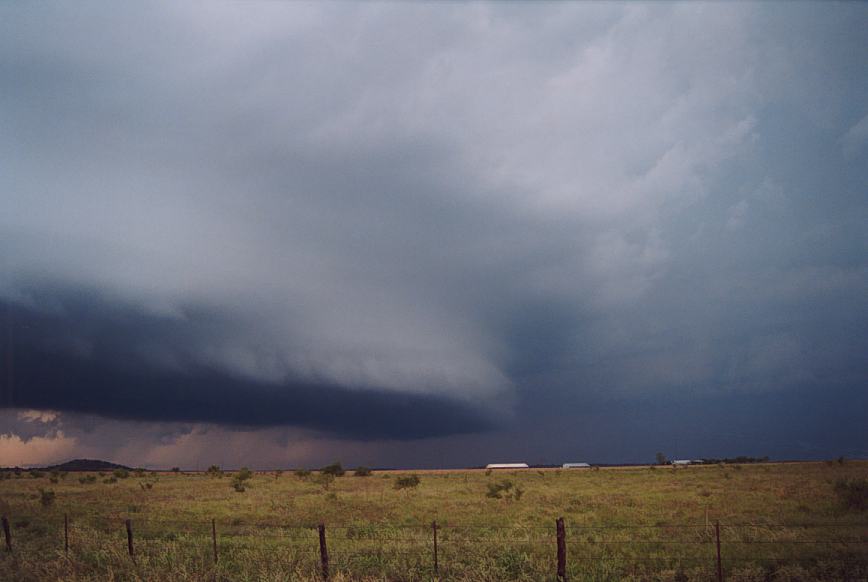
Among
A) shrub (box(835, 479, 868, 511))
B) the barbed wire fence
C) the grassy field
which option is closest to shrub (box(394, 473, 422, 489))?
the grassy field

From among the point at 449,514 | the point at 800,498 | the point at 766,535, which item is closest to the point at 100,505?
the point at 449,514

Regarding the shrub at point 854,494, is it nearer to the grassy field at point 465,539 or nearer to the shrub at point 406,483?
the grassy field at point 465,539

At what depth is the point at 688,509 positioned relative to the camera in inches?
1398

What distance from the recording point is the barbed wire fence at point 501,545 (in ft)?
61.9

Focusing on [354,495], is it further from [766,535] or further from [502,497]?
[766,535]

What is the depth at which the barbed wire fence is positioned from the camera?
1886cm

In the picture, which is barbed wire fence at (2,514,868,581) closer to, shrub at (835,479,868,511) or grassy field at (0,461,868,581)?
grassy field at (0,461,868,581)

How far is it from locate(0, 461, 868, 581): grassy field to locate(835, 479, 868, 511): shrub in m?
0.57

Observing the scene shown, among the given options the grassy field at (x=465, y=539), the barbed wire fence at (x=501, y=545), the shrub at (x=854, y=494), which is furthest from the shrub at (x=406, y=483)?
the shrub at (x=854, y=494)

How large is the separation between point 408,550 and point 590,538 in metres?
7.81

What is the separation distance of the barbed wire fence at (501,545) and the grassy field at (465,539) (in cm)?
8

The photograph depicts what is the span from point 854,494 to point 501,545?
2398 cm

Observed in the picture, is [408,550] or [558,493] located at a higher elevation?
[408,550]

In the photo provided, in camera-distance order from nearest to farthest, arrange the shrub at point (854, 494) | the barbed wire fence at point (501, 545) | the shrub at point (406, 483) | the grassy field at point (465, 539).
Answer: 1. the grassy field at point (465, 539)
2. the barbed wire fence at point (501, 545)
3. the shrub at point (854, 494)
4. the shrub at point (406, 483)
